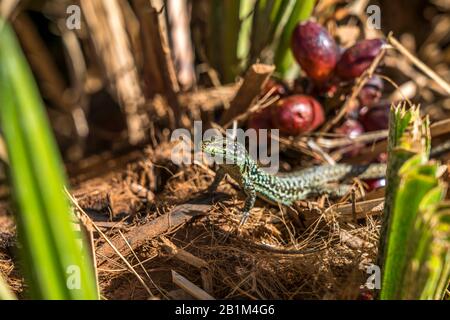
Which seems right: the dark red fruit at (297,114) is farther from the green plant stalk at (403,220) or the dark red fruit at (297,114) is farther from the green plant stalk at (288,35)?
the green plant stalk at (403,220)

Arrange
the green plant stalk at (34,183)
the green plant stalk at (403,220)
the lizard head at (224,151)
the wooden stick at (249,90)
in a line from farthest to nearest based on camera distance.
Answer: the wooden stick at (249,90), the lizard head at (224,151), the green plant stalk at (403,220), the green plant stalk at (34,183)

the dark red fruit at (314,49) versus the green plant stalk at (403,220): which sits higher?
the dark red fruit at (314,49)

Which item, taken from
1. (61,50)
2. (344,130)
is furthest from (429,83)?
(61,50)

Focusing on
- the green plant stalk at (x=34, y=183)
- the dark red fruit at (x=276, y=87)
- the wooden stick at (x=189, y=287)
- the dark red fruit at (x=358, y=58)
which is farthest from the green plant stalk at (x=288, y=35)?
the green plant stalk at (x=34, y=183)

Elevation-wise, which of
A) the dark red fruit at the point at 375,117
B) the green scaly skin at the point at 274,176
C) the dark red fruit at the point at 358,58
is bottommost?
the green scaly skin at the point at 274,176

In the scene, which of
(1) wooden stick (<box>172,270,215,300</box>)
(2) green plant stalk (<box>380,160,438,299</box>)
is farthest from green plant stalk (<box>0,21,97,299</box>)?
(2) green plant stalk (<box>380,160,438,299</box>)

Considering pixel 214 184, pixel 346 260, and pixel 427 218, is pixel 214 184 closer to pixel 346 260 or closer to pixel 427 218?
pixel 346 260

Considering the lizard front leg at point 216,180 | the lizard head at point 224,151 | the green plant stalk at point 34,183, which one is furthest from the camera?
the lizard front leg at point 216,180

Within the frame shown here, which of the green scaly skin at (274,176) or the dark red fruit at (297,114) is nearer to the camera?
the green scaly skin at (274,176)
